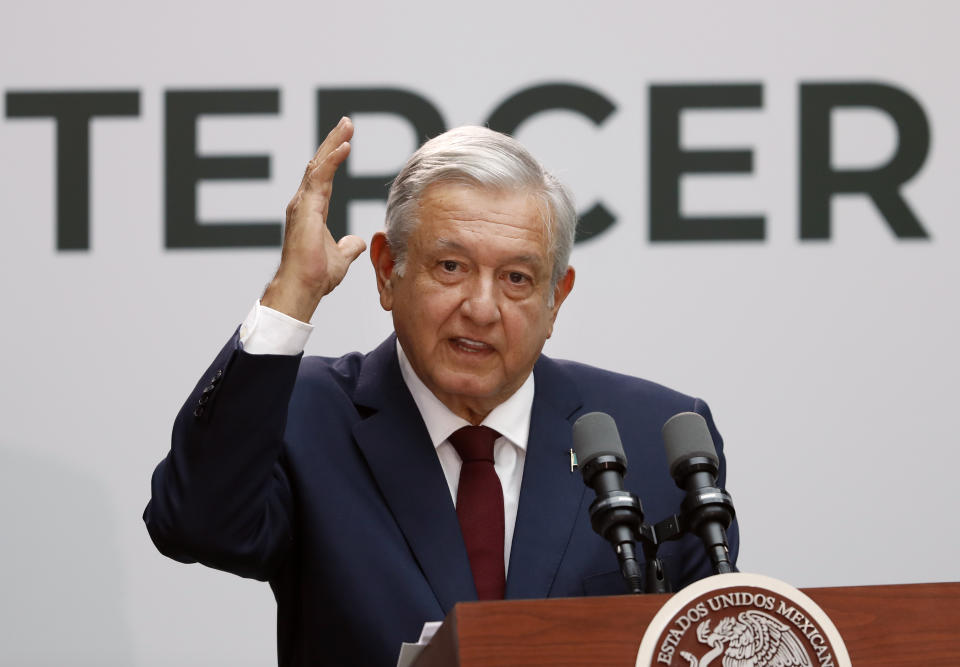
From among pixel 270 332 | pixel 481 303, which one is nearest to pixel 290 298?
pixel 270 332

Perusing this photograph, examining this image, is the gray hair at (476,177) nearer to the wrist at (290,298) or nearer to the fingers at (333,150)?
the fingers at (333,150)

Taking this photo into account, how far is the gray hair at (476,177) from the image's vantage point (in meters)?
2.24

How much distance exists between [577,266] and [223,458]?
1523 millimetres

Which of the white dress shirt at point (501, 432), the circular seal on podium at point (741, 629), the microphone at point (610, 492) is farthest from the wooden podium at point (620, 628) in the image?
the white dress shirt at point (501, 432)

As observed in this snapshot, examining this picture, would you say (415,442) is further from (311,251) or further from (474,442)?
(311,251)

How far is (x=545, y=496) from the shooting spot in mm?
2209

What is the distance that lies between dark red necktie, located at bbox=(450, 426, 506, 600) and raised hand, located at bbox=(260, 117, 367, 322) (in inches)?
16.3

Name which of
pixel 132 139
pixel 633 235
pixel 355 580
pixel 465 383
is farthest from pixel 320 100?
pixel 355 580

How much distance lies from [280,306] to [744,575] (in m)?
0.80

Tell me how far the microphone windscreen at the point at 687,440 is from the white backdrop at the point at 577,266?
155 centimetres

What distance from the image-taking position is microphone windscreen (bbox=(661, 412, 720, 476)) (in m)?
1.68

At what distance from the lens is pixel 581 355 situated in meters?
3.29

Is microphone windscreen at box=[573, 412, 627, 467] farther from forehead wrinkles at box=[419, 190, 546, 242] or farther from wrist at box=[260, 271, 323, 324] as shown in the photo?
forehead wrinkles at box=[419, 190, 546, 242]

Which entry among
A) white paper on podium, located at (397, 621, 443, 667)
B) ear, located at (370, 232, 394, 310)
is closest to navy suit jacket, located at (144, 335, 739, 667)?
ear, located at (370, 232, 394, 310)
